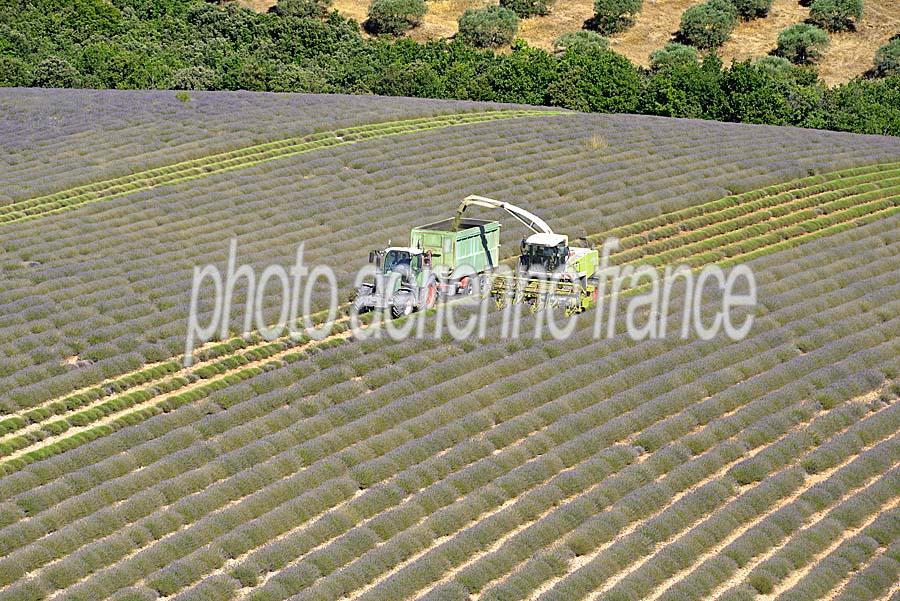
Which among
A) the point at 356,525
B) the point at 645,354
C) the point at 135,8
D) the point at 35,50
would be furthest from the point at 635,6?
the point at 356,525

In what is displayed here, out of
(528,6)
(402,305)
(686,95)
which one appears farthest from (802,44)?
(402,305)

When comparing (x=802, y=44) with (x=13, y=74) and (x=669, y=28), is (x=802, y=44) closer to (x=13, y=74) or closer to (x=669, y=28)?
(x=669, y=28)

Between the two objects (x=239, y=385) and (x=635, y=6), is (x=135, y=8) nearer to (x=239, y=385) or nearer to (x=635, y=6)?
(x=635, y=6)

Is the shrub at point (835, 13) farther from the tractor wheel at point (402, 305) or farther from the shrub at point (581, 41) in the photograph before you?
the tractor wheel at point (402, 305)

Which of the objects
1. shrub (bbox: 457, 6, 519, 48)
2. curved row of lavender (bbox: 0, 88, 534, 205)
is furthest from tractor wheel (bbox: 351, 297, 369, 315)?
Answer: shrub (bbox: 457, 6, 519, 48)

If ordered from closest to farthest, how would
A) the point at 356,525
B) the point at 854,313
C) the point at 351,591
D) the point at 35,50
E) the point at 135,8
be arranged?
the point at 351,591 < the point at 356,525 < the point at 854,313 < the point at 35,50 < the point at 135,8
